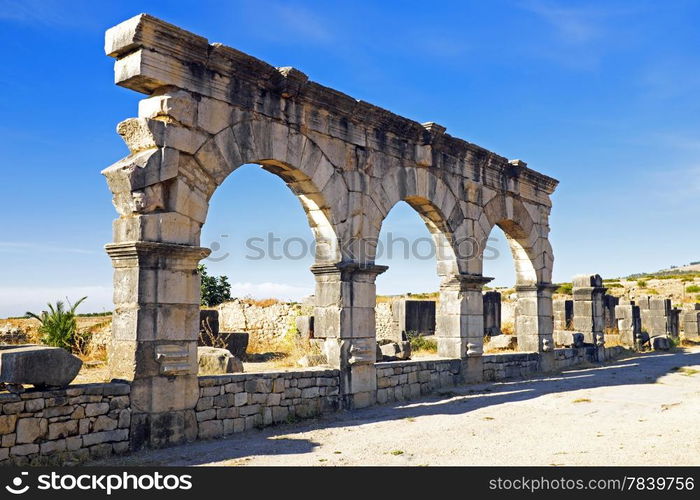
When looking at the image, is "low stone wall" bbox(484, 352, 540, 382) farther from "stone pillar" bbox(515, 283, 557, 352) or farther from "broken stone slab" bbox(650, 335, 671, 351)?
"broken stone slab" bbox(650, 335, 671, 351)

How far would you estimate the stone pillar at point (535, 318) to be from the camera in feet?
47.1

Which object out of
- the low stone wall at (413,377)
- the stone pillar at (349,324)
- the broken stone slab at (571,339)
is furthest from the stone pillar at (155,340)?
the broken stone slab at (571,339)

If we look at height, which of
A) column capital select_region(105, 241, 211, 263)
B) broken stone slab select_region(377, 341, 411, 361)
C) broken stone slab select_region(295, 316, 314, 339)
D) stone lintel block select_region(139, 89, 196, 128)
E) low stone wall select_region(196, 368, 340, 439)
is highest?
stone lintel block select_region(139, 89, 196, 128)

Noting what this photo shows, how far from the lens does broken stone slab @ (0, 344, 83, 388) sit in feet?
18.6

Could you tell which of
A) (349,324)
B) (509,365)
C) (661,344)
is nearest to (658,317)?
(661,344)

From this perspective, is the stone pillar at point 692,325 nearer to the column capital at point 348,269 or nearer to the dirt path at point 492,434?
the dirt path at point 492,434

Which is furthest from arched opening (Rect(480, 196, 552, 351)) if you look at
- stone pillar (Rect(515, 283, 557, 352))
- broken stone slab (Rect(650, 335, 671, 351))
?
broken stone slab (Rect(650, 335, 671, 351))

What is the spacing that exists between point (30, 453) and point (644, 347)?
18440 millimetres

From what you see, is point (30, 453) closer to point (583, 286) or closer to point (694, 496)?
point (694, 496)

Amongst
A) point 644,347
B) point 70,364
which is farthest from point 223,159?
point 644,347

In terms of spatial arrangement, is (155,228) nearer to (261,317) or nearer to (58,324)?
(58,324)

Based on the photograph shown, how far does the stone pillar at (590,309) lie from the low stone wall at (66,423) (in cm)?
1322

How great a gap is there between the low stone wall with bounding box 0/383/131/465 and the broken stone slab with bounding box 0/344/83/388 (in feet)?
0.40

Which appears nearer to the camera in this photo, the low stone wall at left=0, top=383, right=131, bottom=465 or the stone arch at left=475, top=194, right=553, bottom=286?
the low stone wall at left=0, top=383, right=131, bottom=465
